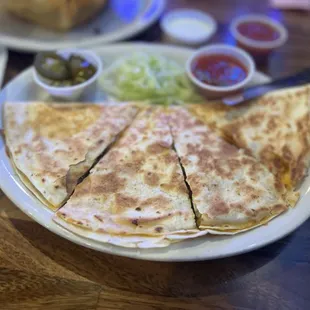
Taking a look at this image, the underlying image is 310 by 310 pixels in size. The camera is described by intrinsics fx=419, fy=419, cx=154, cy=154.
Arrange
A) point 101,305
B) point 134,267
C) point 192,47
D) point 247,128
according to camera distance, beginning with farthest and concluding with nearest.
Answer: point 192,47 → point 247,128 → point 134,267 → point 101,305

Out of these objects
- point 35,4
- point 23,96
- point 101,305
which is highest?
point 35,4

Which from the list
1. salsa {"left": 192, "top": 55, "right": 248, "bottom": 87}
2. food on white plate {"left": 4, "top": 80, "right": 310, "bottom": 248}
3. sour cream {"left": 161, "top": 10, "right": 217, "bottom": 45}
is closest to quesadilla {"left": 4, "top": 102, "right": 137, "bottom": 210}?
food on white plate {"left": 4, "top": 80, "right": 310, "bottom": 248}

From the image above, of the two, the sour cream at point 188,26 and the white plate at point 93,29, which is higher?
the sour cream at point 188,26

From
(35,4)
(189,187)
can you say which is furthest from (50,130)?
(35,4)

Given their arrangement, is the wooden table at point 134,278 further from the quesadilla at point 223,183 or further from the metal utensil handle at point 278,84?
the metal utensil handle at point 278,84

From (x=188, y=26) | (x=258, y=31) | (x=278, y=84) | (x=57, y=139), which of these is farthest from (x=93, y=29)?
(x=278, y=84)

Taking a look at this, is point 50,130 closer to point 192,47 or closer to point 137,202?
point 137,202

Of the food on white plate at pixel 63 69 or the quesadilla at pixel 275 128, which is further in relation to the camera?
the food on white plate at pixel 63 69

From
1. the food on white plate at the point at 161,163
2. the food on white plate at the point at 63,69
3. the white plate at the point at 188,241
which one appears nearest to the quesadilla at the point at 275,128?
the food on white plate at the point at 161,163
